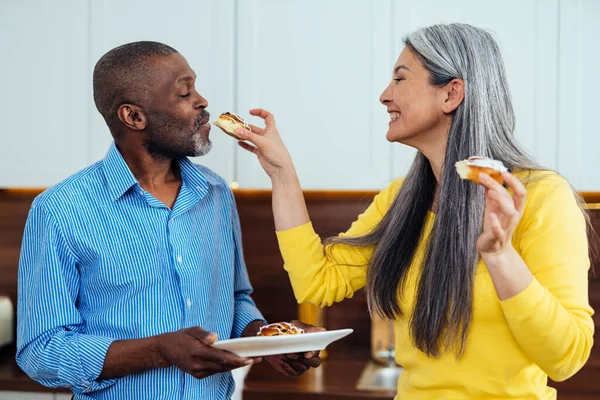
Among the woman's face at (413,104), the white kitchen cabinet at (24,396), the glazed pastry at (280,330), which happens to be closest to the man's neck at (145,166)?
the glazed pastry at (280,330)

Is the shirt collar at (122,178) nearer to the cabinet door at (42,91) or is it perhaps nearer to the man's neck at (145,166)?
the man's neck at (145,166)

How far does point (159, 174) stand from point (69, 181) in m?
0.20

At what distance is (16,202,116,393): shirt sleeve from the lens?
1.49 metres

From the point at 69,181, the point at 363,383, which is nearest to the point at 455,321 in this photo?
the point at 69,181

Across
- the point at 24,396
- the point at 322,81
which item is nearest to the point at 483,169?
the point at 322,81

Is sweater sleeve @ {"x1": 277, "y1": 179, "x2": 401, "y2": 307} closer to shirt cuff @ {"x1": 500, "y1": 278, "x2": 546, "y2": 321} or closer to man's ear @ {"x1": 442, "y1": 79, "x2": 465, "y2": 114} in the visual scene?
man's ear @ {"x1": 442, "y1": 79, "x2": 465, "y2": 114}

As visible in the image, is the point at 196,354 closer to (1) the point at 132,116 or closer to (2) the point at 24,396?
(1) the point at 132,116

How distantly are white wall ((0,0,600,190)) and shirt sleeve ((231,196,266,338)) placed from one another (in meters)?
0.87

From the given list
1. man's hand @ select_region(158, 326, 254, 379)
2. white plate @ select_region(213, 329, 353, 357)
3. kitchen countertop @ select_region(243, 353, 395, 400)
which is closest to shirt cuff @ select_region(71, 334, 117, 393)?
man's hand @ select_region(158, 326, 254, 379)

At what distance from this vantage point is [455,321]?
1444 millimetres

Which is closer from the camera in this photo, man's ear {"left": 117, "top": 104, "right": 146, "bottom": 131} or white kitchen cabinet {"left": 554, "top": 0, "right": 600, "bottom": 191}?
man's ear {"left": 117, "top": 104, "right": 146, "bottom": 131}

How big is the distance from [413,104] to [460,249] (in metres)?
0.32

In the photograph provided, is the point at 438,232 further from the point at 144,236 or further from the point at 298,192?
the point at 144,236

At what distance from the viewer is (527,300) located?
50.6 inches
